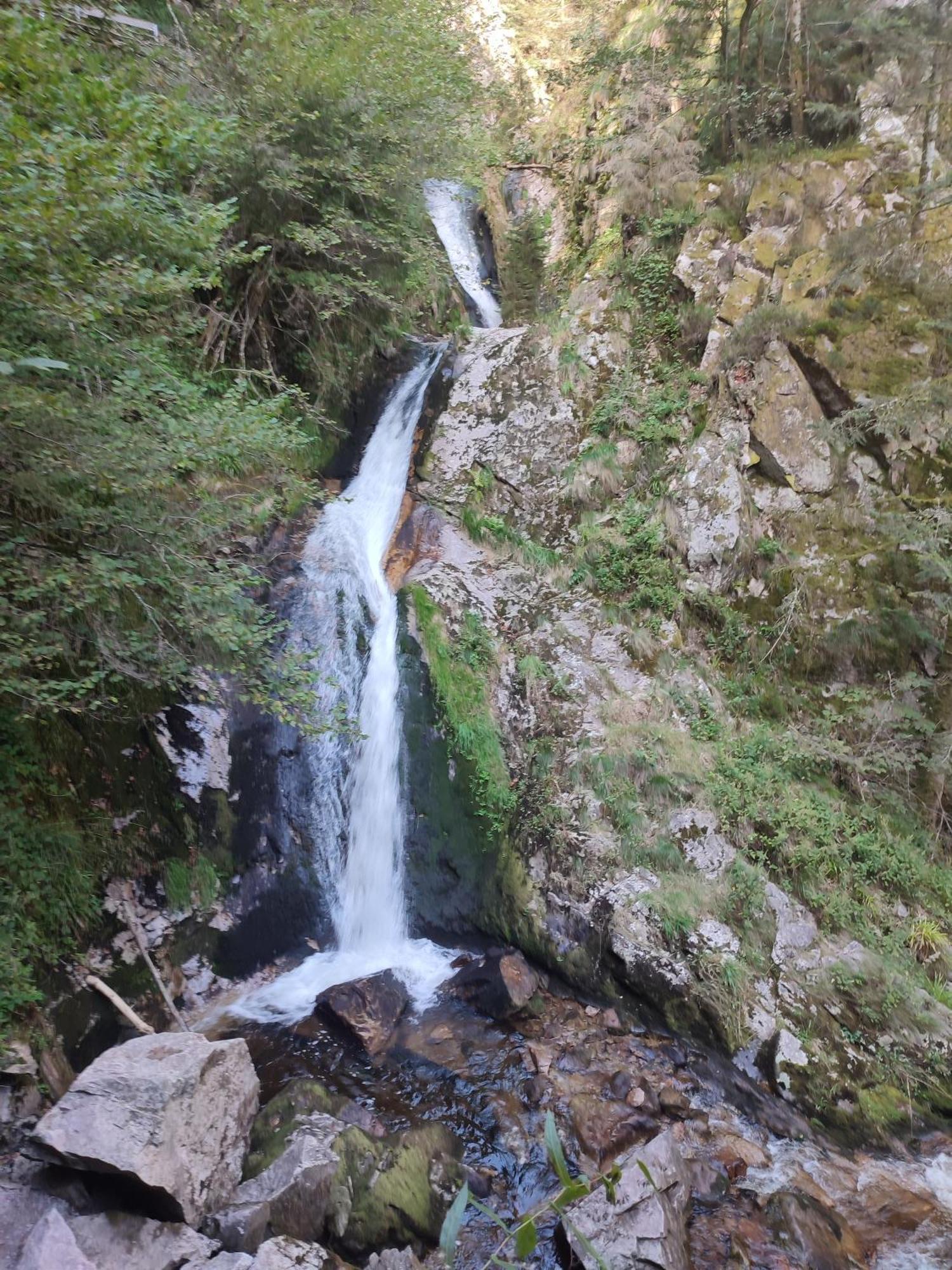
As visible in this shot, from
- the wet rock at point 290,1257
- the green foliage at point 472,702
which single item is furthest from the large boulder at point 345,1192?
the green foliage at point 472,702

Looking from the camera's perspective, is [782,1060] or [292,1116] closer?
[292,1116]

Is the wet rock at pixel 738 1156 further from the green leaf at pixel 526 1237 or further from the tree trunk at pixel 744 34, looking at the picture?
the tree trunk at pixel 744 34

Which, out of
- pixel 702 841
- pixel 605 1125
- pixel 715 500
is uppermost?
pixel 715 500

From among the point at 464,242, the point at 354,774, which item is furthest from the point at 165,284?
the point at 464,242

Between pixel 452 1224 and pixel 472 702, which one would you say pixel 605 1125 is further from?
pixel 472 702

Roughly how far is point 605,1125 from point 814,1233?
1377mm

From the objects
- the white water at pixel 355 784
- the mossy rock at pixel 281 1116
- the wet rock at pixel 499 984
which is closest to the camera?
the mossy rock at pixel 281 1116

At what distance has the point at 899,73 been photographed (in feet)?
28.1

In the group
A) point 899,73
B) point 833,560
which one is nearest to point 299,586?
point 833,560

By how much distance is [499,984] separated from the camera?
6125 millimetres

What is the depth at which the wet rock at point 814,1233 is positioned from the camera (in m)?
4.20

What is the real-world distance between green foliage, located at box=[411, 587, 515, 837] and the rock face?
331cm

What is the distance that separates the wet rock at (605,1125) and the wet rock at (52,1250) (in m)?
3.15

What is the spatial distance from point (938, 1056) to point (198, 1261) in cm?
520
